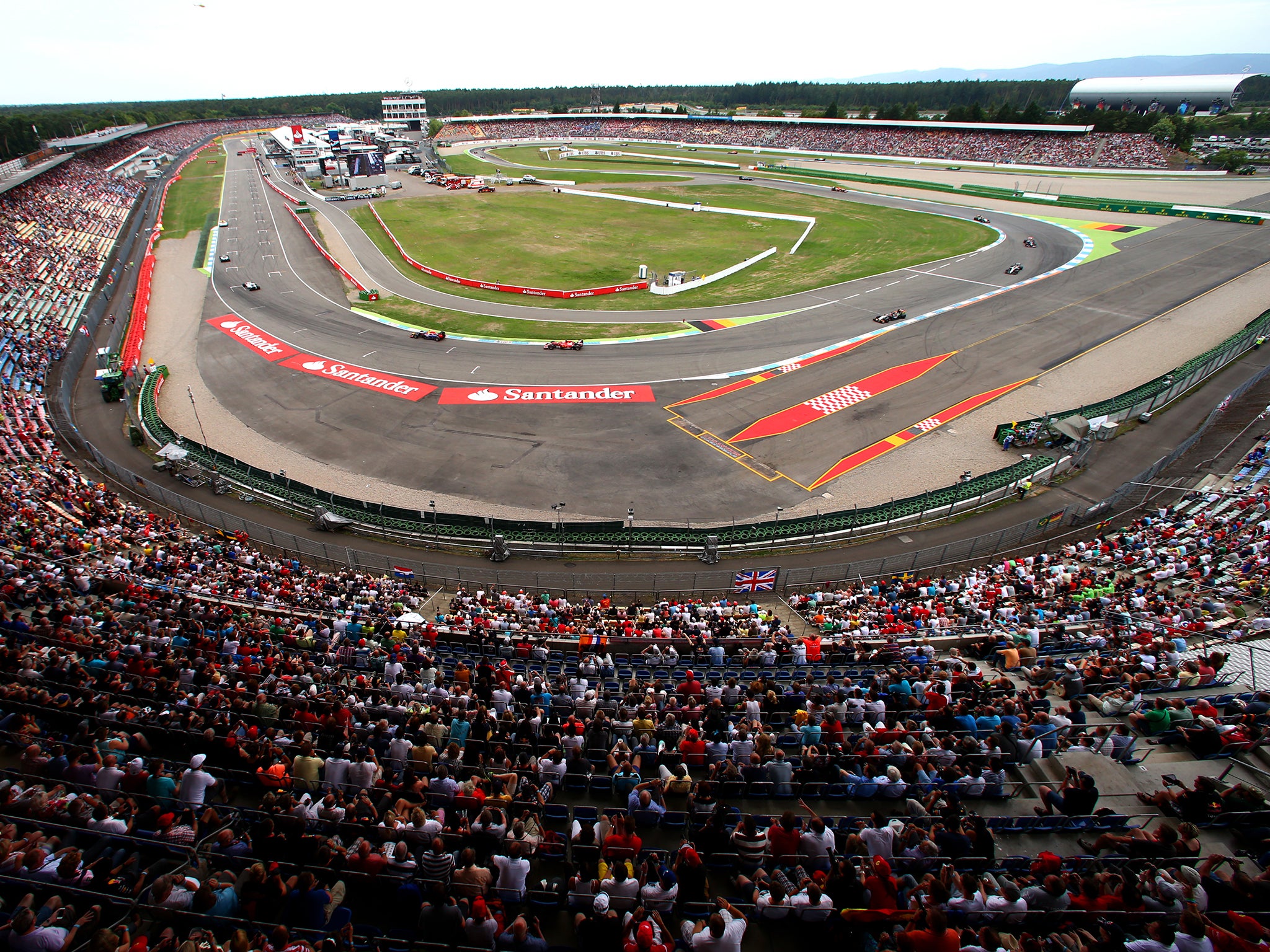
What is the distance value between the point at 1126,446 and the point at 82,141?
6281 inches

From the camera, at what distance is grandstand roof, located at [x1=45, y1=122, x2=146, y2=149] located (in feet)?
340

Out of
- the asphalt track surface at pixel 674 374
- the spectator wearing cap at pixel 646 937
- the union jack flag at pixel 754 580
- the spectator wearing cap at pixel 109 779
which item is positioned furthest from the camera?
the asphalt track surface at pixel 674 374

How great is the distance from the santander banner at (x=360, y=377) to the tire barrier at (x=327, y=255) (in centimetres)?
1550

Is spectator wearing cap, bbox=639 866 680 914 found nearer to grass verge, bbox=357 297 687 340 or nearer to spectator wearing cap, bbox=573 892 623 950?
spectator wearing cap, bbox=573 892 623 950

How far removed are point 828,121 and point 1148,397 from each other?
134059 millimetres

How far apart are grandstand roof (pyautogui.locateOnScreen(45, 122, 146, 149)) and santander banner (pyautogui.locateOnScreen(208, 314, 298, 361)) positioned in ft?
287

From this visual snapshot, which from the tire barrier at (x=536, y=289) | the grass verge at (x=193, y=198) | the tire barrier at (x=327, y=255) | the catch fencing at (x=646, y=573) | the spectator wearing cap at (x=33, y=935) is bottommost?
the catch fencing at (x=646, y=573)

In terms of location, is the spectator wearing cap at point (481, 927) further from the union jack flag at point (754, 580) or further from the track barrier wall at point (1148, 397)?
the track barrier wall at point (1148, 397)

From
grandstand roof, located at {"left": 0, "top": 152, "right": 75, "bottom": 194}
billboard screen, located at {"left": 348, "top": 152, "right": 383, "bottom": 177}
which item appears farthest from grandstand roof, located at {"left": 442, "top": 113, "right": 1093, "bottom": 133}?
grandstand roof, located at {"left": 0, "top": 152, "right": 75, "bottom": 194}

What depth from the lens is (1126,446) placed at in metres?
28.8

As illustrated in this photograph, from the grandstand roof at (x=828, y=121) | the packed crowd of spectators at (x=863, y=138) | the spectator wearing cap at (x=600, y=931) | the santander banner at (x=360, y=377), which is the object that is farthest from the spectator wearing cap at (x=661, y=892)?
the grandstand roof at (x=828, y=121)

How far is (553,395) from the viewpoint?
35.9 metres

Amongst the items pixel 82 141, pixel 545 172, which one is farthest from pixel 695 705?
pixel 82 141

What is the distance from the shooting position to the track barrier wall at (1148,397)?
30312 mm
